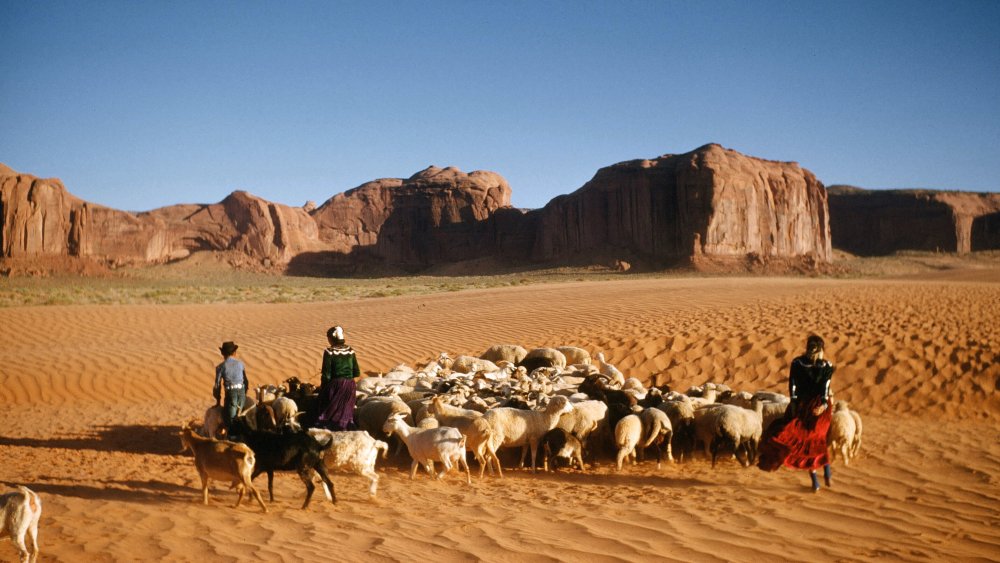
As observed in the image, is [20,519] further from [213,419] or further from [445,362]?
[445,362]

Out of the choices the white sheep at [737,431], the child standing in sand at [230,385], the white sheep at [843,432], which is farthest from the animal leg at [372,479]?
the white sheep at [843,432]

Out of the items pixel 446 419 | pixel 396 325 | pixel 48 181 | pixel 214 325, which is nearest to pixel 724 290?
pixel 396 325

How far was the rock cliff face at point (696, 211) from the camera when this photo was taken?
7156 centimetres

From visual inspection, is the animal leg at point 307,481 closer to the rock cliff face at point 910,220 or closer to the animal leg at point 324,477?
the animal leg at point 324,477

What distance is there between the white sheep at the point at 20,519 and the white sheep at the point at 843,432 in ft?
26.7

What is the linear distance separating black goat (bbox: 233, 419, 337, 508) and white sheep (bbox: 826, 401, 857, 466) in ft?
19.8

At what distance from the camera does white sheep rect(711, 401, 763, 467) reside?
28.6 ft

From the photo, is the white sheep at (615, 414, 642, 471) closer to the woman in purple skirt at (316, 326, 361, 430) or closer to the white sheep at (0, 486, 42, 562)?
the woman in purple skirt at (316, 326, 361, 430)

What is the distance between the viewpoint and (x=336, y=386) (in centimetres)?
852

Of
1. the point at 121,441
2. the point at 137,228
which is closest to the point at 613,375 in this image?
the point at 121,441

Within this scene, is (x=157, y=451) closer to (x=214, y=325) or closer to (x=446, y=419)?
(x=446, y=419)

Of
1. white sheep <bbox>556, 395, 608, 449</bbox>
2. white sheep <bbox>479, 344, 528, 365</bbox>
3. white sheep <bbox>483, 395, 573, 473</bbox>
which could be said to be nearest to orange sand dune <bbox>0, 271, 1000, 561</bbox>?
white sheep <bbox>483, 395, 573, 473</bbox>

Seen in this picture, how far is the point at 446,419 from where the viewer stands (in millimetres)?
9000

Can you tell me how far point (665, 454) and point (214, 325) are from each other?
1870 centimetres
